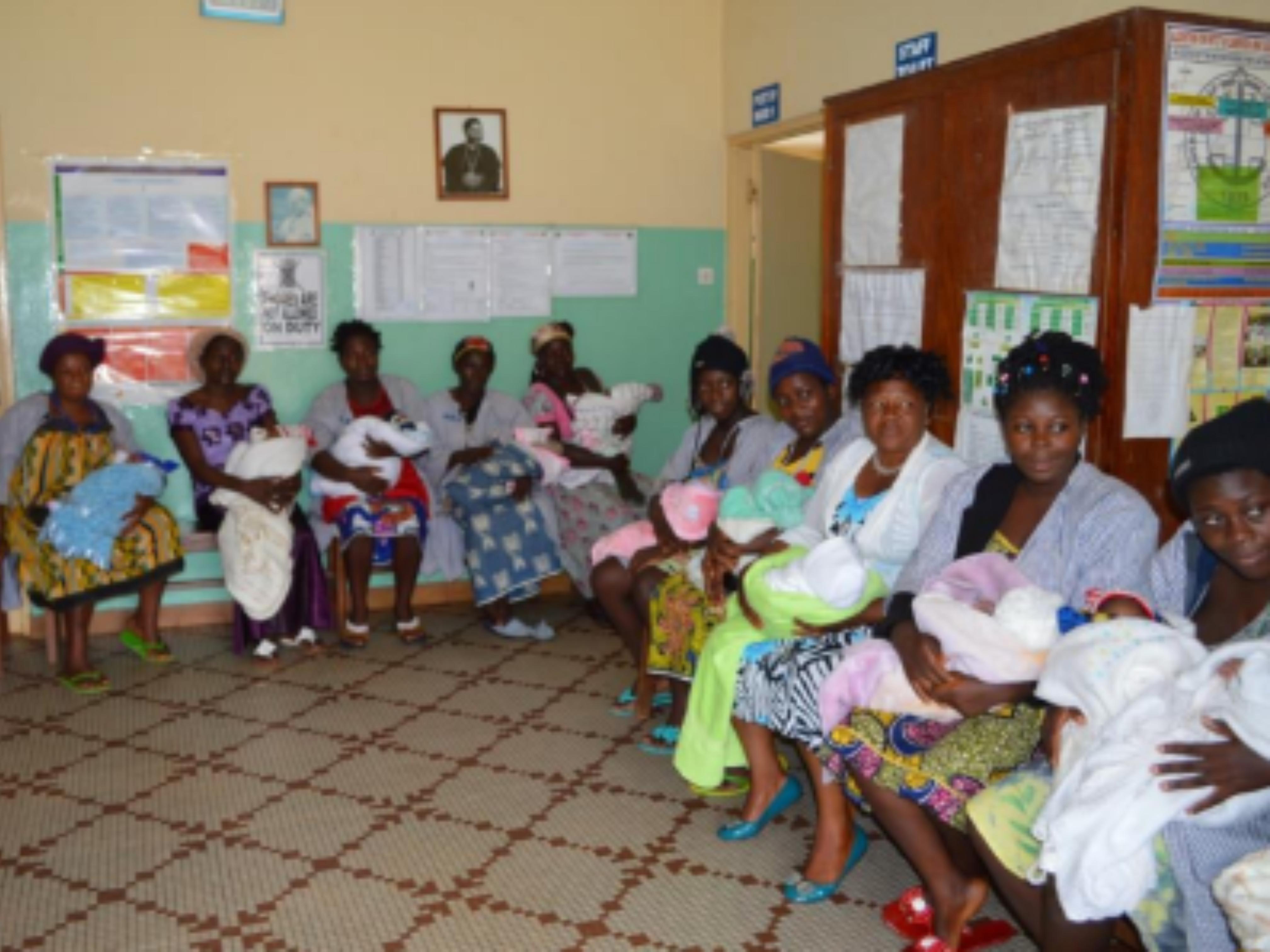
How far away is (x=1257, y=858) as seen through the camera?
1.90 meters

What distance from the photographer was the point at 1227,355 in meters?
3.01

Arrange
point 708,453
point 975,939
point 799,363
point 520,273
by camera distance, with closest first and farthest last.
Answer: point 975,939 → point 799,363 → point 708,453 → point 520,273

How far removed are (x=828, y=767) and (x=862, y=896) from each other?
0.38m

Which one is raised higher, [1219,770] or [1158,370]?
[1158,370]

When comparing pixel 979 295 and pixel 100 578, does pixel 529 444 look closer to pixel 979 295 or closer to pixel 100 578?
pixel 100 578

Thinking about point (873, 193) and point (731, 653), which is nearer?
point (731, 653)

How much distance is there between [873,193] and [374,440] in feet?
7.91

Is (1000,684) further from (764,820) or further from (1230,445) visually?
(764,820)

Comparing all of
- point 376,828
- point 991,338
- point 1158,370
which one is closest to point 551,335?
point 991,338

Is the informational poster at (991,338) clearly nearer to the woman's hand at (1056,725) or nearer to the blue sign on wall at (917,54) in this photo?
the woman's hand at (1056,725)

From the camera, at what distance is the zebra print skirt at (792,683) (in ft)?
9.32

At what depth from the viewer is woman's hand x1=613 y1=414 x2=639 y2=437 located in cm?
527

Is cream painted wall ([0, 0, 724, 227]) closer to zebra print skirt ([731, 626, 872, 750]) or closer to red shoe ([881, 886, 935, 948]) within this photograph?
zebra print skirt ([731, 626, 872, 750])

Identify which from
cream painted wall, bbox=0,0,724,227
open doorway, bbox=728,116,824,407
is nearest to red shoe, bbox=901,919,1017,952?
open doorway, bbox=728,116,824,407
